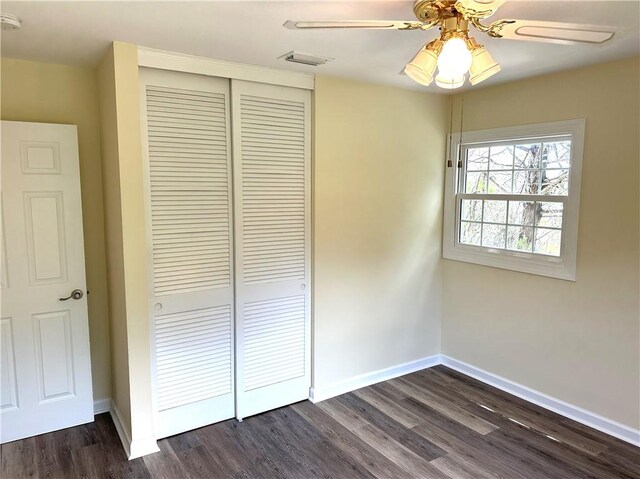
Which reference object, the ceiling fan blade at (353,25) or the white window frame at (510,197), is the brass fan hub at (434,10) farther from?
the white window frame at (510,197)

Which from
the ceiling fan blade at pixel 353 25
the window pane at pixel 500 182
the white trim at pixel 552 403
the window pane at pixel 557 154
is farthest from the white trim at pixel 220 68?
the white trim at pixel 552 403

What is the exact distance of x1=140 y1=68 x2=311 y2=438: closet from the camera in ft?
8.72

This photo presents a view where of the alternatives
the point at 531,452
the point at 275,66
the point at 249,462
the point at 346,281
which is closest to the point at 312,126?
the point at 275,66

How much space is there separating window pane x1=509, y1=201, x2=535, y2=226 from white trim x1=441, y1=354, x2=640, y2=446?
1257 millimetres

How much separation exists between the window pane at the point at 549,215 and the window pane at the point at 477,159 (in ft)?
1.96

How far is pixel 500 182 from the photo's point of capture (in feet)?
11.6

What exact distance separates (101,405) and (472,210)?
324cm

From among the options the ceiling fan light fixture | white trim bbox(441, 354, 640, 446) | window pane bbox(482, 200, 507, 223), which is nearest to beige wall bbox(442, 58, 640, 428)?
white trim bbox(441, 354, 640, 446)

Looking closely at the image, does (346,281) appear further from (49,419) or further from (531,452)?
(49,419)

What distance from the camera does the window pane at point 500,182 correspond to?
3.47 m

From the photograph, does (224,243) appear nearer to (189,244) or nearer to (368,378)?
(189,244)

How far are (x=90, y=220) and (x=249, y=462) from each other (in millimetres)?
→ 1875

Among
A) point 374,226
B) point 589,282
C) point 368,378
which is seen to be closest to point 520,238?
point 589,282

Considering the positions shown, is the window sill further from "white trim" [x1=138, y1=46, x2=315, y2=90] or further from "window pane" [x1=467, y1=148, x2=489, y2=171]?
"white trim" [x1=138, y1=46, x2=315, y2=90]
